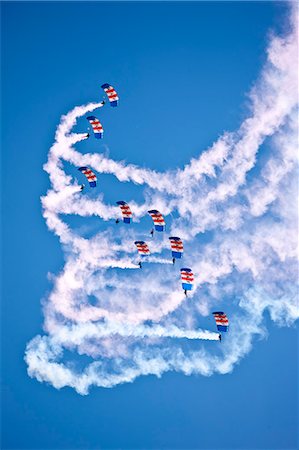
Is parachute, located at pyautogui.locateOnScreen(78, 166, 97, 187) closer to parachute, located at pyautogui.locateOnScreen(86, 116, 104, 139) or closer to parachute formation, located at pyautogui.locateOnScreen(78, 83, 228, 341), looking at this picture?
parachute formation, located at pyautogui.locateOnScreen(78, 83, 228, 341)

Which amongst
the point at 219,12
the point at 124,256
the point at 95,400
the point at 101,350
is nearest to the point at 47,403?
the point at 95,400

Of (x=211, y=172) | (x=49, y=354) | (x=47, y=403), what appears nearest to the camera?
(x=211, y=172)

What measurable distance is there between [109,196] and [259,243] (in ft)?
25.8

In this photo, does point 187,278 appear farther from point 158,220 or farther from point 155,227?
point 158,220

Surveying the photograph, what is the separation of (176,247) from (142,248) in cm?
195

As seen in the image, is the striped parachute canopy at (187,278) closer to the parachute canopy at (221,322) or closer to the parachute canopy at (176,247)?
the parachute canopy at (176,247)

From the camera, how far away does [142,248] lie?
4150cm

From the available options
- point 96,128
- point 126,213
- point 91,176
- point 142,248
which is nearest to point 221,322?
point 142,248

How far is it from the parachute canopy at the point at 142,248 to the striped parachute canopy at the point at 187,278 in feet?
7.98

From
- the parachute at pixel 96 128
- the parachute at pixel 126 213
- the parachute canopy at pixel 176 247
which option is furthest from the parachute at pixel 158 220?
the parachute at pixel 96 128

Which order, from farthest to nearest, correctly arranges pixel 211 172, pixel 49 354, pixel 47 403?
1. pixel 47 403
2. pixel 49 354
3. pixel 211 172

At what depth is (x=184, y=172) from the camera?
139 ft

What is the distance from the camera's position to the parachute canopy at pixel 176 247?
1581 inches

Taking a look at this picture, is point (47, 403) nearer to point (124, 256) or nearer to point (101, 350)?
point (101, 350)
